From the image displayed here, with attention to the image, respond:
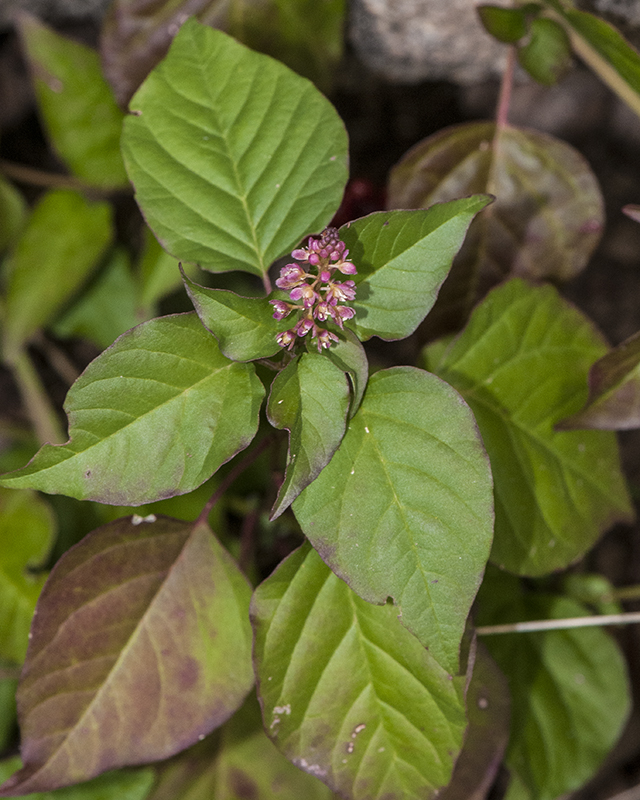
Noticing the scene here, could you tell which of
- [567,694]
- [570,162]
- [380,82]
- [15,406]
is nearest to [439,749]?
[567,694]

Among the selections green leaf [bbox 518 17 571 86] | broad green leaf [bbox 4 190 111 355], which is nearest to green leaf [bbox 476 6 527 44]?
green leaf [bbox 518 17 571 86]

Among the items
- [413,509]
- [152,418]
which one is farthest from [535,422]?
[152,418]

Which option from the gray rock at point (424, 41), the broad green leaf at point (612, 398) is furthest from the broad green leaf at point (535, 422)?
the gray rock at point (424, 41)

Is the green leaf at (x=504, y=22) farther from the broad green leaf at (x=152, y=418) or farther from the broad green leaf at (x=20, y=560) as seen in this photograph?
the broad green leaf at (x=20, y=560)

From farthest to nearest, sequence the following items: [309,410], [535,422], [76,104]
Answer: [76,104], [535,422], [309,410]

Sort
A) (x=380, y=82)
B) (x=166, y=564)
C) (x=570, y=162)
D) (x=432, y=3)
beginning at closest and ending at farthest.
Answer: (x=166, y=564)
(x=570, y=162)
(x=432, y=3)
(x=380, y=82)

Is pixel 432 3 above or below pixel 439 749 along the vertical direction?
above

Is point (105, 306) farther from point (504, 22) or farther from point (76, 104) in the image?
point (504, 22)

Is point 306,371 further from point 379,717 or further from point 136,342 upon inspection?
point 379,717
